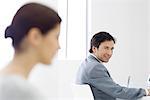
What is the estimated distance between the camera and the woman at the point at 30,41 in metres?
0.52

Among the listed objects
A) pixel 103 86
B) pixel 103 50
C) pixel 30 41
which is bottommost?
pixel 103 86

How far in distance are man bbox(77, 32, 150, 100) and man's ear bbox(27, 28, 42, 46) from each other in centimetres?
85

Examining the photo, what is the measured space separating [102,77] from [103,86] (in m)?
0.05

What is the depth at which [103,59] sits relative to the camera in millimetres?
1431

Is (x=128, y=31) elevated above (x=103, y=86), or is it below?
above

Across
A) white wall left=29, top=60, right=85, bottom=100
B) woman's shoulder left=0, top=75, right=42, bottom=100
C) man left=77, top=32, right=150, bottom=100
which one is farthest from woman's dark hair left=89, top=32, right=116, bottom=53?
woman's shoulder left=0, top=75, right=42, bottom=100

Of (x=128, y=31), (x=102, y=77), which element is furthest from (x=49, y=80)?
(x=128, y=31)

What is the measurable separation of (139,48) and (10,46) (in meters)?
1.89

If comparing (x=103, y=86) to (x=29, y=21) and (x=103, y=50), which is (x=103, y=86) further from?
(x=29, y=21)

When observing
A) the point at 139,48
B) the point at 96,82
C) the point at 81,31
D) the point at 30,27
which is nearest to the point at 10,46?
the point at 30,27

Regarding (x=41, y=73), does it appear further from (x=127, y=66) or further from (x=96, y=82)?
(x=127, y=66)

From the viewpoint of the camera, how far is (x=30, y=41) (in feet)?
1.71

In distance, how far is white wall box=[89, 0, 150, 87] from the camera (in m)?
2.30

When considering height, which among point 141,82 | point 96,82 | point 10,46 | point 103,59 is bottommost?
point 141,82
